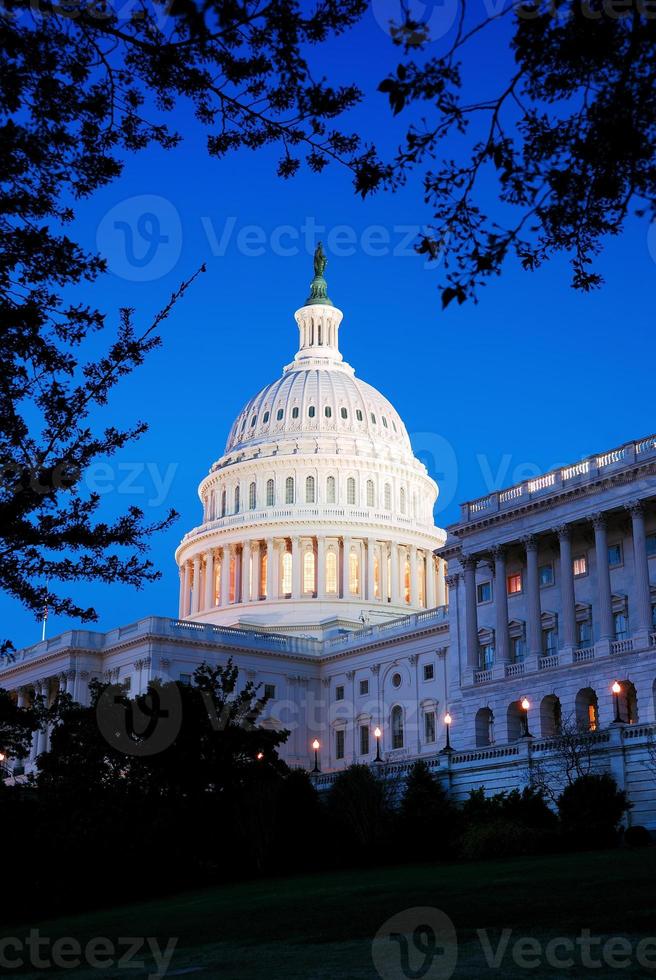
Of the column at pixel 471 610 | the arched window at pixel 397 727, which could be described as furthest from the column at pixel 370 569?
the column at pixel 471 610

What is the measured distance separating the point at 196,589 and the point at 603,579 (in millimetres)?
75746

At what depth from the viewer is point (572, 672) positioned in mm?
79438

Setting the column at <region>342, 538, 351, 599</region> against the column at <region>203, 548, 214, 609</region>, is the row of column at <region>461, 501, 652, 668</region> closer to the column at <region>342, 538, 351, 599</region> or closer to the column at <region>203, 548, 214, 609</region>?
the column at <region>342, 538, 351, 599</region>

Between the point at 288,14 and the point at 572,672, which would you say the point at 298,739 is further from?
the point at 288,14

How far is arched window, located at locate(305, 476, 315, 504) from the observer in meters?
147

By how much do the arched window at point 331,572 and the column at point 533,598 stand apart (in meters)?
56.2

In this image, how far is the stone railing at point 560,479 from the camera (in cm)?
7869

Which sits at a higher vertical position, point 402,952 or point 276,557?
point 276,557

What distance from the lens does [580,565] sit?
84125mm

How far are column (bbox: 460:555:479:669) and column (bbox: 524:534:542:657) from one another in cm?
500

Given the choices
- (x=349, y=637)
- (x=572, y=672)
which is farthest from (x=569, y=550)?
(x=349, y=637)

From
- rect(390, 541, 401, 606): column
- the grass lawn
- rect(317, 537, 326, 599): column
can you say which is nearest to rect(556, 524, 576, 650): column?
the grass lawn

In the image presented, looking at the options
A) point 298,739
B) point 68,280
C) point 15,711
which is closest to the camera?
point 68,280

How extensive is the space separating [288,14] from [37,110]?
3935 millimetres
